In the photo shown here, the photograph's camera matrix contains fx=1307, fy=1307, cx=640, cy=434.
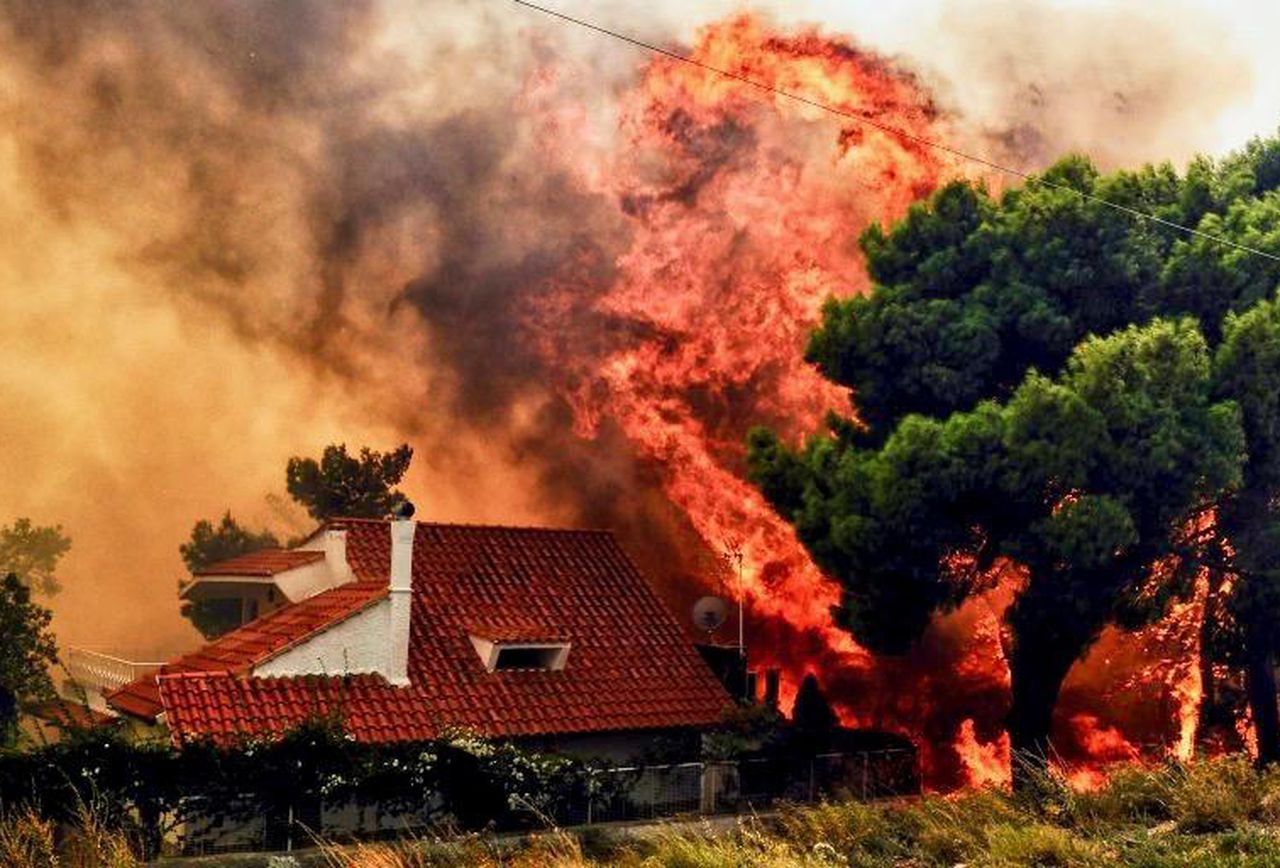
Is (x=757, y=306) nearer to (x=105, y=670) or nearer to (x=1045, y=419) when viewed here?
(x=1045, y=419)

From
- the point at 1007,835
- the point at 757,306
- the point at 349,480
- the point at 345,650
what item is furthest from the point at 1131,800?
the point at 349,480

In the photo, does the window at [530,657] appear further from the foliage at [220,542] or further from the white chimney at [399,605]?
the foliage at [220,542]

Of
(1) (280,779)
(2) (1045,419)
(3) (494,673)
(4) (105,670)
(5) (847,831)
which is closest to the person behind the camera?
(5) (847,831)

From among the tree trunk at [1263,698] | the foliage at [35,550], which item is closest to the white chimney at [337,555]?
the tree trunk at [1263,698]

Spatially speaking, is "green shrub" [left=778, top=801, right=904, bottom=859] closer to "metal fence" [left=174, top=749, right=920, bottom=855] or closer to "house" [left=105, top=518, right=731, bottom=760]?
"metal fence" [left=174, top=749, right=920, bottom=855]

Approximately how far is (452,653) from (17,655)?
47.9 feet

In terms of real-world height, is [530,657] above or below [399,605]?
below

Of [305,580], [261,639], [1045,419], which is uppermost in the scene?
[1045,419]

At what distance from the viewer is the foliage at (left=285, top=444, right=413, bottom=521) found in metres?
52.1

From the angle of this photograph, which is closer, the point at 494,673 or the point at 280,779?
the point at 280,779

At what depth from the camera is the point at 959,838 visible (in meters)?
18.4

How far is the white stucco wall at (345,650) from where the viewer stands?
27438mm

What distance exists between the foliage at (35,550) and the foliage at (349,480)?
2166 centimetres

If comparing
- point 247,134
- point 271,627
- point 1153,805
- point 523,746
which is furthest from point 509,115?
Result: point 1153,805
